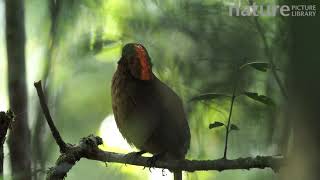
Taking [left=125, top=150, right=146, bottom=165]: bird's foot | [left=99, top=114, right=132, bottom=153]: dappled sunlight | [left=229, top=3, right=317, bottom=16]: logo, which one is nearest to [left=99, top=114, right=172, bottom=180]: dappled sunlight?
[left=99, top=114, right=132, bottom=153]: dappled sunlight

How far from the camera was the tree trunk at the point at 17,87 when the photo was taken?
1.81m

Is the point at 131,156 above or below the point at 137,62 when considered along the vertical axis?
below

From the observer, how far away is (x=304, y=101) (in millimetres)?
1340

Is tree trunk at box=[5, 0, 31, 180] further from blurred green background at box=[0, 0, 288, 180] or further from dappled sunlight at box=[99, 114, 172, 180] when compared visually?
dappled sunlight at box=[99, 114, 172, 180]

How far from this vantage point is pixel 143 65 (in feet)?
5.41

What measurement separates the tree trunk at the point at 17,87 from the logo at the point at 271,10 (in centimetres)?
71

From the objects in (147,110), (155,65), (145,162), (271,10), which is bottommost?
(145,162)

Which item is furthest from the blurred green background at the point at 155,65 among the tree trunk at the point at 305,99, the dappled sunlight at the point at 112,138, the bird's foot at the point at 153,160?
the tree trunk at the point at 305,99

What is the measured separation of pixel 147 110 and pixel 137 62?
144 millimetres

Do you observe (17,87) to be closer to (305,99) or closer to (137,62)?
(137,62)

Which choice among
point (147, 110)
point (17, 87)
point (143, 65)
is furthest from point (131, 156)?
point (17, 87)

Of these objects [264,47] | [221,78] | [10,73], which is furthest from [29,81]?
[264,47]

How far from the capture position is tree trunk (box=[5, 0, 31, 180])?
5.94 feet

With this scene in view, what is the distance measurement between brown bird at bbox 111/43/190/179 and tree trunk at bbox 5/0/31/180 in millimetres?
360
